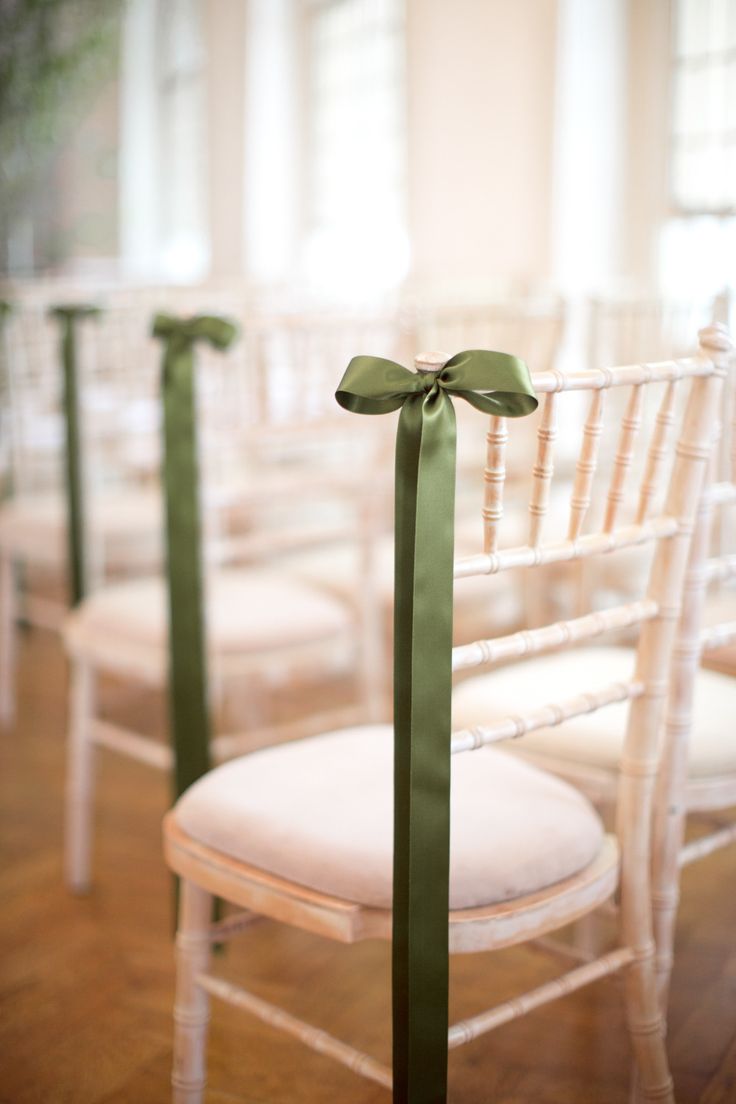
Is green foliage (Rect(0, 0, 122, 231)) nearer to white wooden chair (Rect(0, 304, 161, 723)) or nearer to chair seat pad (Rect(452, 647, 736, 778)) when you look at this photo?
white wooden chair (Rect(0, 304, 161, 723))

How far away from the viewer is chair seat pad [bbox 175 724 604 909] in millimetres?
1196

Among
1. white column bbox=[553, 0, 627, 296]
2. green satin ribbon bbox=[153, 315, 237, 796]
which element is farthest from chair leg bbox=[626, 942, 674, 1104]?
white column bbox=[553, 0, 627, 296]

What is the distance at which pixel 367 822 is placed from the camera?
49.2 inches

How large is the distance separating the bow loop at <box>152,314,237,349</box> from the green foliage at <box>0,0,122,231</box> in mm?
4471

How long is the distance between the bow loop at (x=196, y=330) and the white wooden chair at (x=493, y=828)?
2.11 feet

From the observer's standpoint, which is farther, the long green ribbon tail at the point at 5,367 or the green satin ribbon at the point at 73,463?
the long green ribbon tail at the point at 5,367

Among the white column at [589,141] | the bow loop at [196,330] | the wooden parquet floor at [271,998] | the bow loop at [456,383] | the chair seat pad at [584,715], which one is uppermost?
the white column at [589,141]

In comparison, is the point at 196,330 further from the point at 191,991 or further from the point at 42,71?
the point at 42,71

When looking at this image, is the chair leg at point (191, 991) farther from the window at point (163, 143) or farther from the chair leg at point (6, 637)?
the window at point (163, 143)

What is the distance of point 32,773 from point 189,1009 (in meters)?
1.46

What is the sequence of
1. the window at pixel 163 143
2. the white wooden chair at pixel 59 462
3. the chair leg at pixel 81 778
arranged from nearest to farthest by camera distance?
the chair leg at pixel 81 778 < the white wooden chair at pixel 59 462 < the window at pixel 163 143

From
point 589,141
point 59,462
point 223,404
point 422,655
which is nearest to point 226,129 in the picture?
point 589,141

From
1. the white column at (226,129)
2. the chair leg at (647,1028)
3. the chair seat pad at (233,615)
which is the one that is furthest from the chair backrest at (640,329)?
the white column at (226,129)

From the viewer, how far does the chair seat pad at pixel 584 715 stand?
1.54 m
